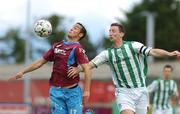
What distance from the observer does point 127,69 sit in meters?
13.5

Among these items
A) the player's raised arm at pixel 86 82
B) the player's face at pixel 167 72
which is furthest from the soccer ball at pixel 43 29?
the player's face at pixel 167 72

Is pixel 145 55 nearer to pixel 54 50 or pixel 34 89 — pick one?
pixel 54 50

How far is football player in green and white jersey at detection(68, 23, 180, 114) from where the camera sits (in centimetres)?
1345

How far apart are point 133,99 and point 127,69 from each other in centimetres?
61

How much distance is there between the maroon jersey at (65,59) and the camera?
42.5 ft

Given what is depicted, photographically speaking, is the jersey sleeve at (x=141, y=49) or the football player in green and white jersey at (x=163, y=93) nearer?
the jersey sleeve at (x=141, y=49)

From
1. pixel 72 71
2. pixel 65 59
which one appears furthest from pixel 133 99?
pixel 65 59

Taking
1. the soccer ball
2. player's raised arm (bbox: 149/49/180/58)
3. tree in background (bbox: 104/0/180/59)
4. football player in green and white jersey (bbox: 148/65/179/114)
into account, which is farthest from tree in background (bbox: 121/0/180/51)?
player's raised arm (bbox: 149/49/180/58)

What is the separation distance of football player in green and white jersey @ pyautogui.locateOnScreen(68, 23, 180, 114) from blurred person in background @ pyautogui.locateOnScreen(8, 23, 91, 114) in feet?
2.20

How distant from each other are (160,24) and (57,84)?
78.8 m

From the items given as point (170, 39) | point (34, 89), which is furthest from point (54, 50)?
point (170, 39)

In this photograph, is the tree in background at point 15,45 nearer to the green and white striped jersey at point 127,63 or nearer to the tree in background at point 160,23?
the tree in background at point 160,23

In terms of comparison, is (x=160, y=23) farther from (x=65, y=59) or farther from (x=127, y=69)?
(x=65, y=59)

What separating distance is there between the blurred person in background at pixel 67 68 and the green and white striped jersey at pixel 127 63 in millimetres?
698
